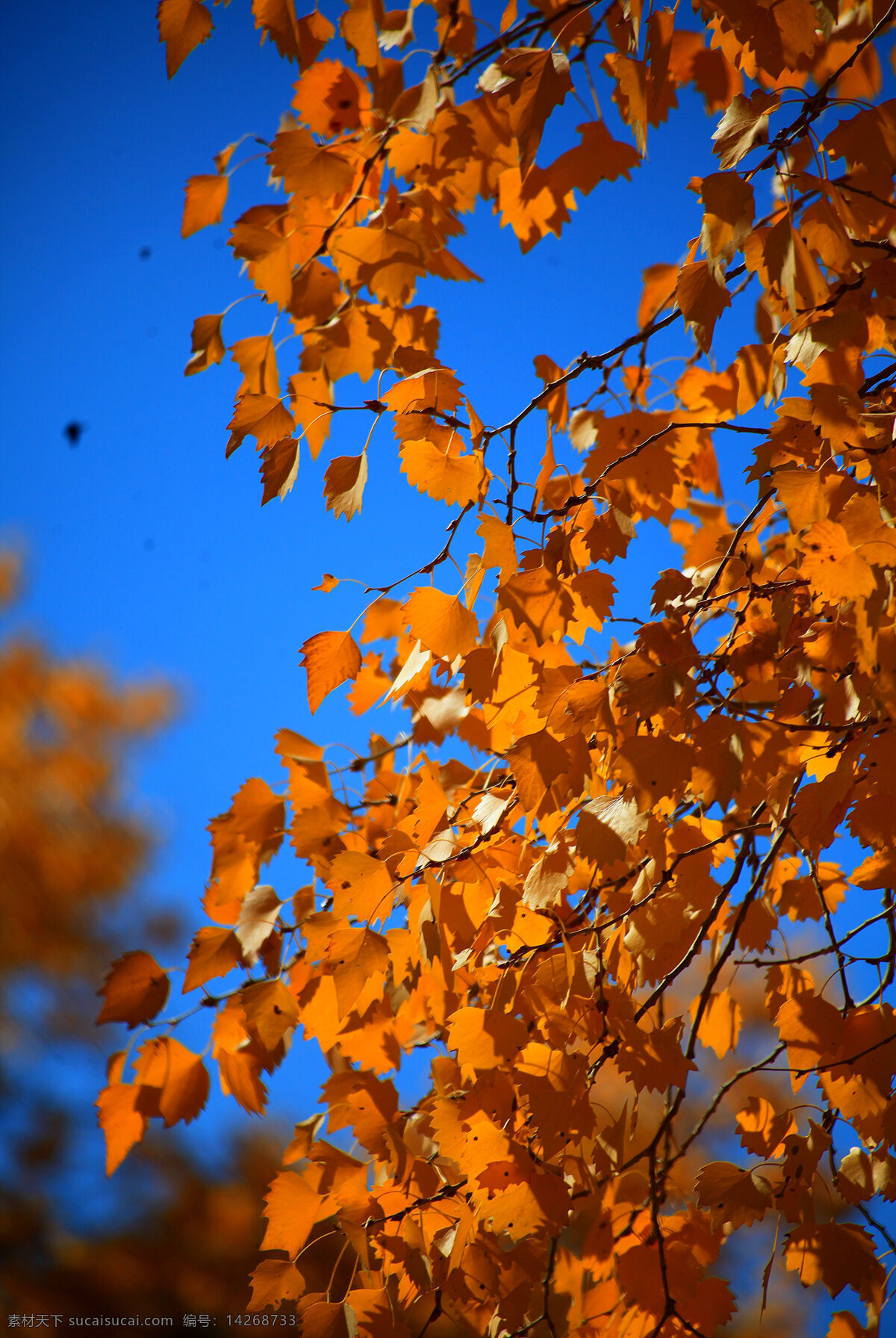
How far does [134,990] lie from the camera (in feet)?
3.50

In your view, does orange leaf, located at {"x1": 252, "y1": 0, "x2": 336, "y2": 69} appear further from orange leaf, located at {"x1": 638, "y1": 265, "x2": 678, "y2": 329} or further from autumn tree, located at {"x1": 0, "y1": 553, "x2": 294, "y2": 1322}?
autumn tree, located at {"x1": 0, "y1": 553, "x2": 294, "y2": 1322}

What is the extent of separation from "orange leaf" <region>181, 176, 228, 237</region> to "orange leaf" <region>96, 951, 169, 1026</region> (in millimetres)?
988

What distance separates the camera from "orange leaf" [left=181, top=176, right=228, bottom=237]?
117 centimetres

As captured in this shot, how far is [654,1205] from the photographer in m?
0.84

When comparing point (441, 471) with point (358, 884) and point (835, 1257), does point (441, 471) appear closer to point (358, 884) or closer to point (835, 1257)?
point (358, 884)

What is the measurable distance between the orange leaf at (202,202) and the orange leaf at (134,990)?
99 cm

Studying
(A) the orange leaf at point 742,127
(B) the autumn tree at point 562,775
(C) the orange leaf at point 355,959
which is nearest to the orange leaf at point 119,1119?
(B) the autumn tree at point 562,775

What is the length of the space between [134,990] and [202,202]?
107 centimetres

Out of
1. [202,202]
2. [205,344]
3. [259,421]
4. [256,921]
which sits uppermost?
[202,202]

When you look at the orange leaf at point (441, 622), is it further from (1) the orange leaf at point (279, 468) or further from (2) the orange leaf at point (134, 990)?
(2) the orange leaf at point (134, 990)

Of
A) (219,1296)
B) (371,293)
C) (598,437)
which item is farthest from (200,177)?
(219,1296)

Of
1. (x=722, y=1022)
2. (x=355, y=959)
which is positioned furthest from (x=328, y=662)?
(x=722, y=1022)

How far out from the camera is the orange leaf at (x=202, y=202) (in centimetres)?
117

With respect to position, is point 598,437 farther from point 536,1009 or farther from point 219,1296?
point 219,1296
